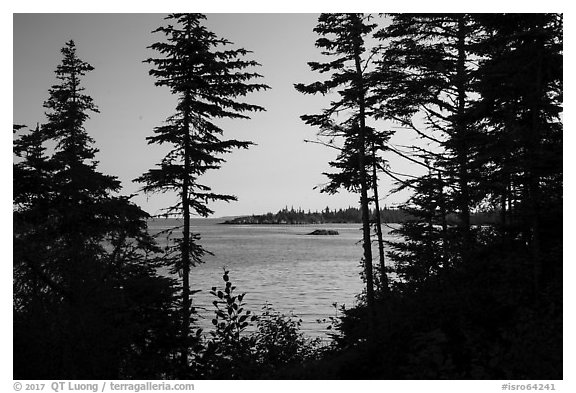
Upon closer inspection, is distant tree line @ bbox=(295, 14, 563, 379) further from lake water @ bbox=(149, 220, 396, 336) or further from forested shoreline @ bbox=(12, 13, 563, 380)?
lake water @ bbox=(149, 220, 396, 336)

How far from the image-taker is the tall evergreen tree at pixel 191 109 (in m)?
15.1

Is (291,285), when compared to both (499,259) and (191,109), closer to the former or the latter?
(191,109)

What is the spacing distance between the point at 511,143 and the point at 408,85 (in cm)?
655

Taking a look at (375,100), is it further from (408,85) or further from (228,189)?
(228,189)

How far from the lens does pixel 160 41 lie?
1509 centimetres

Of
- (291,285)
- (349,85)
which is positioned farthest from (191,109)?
(291,285)

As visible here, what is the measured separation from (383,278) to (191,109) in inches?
351

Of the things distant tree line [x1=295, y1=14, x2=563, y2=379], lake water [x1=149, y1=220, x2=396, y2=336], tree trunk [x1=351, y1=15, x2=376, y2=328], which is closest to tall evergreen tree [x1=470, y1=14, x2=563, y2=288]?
distant tree line [x1=295, y1=14, x2=563, y2=379]

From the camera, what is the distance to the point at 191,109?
15664 mm

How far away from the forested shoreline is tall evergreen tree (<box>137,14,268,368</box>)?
0.05m

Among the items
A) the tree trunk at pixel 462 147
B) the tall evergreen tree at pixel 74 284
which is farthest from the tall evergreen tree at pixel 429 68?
the tall evergreen tree at pixel 74 284

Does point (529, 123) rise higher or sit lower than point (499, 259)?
higher
